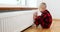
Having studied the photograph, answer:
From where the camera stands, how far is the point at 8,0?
1.87 m

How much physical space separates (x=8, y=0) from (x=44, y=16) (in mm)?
962

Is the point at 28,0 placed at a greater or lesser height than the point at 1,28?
greater

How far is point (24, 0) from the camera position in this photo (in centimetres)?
289

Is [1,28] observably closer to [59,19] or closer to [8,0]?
[8,0]

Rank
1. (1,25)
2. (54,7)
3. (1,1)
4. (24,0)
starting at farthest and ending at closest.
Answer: (54,7), (24,0), (1,1), (1,25)

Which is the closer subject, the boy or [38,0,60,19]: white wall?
the boy

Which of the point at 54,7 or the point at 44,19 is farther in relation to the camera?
the point at 54,7

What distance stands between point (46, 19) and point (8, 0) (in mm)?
1012

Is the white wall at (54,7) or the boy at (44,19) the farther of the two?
the white wall at (54,7)

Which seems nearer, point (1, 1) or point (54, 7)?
point (1, 1)

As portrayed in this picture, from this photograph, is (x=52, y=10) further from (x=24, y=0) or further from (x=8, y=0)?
(x=8, y=0)

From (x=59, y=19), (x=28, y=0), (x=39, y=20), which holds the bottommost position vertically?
(x=59, y=19)

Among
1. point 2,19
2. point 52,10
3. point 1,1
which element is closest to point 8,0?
point 1,1

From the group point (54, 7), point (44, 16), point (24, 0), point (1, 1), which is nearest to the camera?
point (1, 1)
